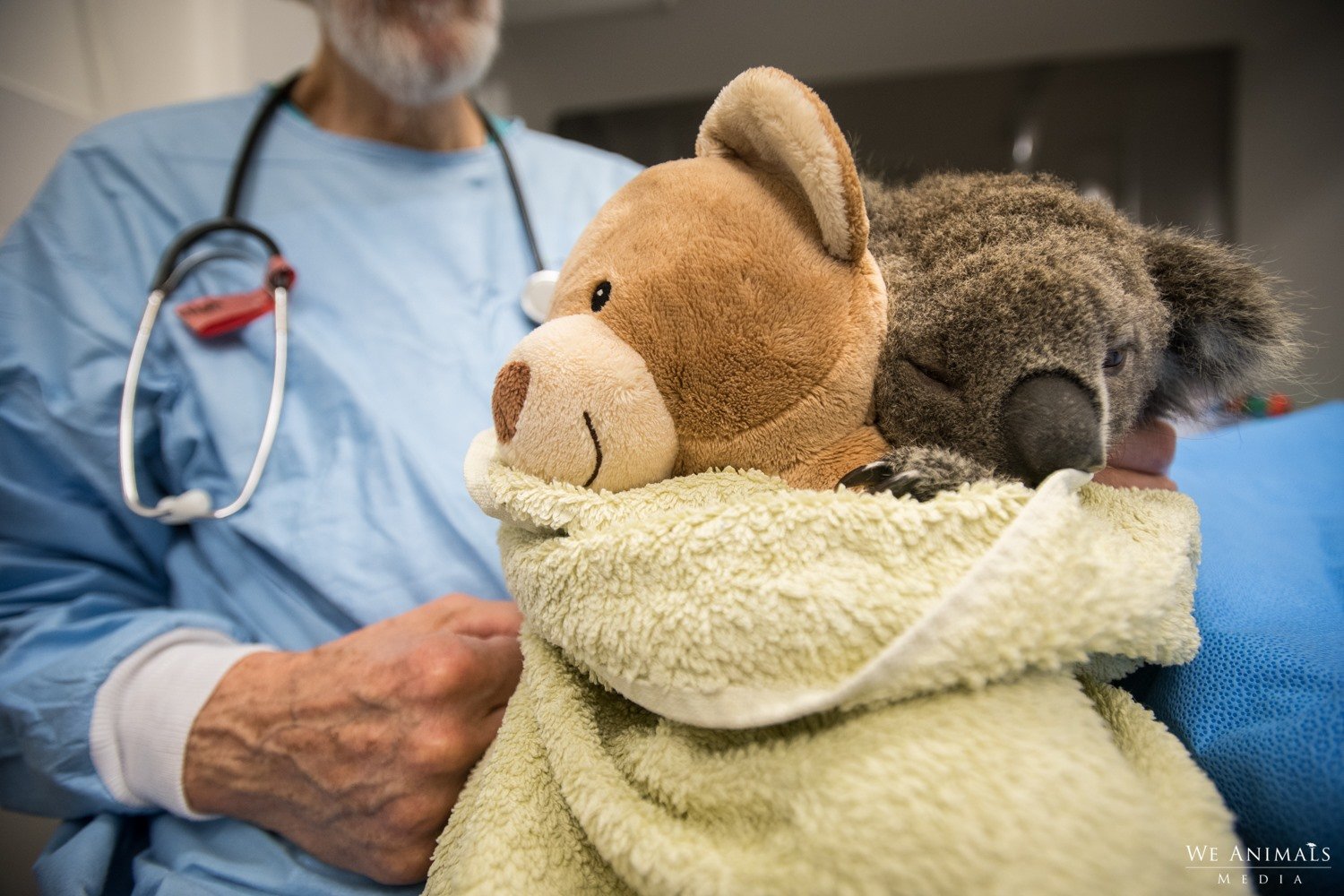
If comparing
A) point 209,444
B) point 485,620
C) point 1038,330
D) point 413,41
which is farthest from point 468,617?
point 413,41

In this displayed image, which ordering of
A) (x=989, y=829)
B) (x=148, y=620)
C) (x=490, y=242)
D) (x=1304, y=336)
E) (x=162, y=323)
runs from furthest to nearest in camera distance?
(x=490, y=242)
(x=162, y=323)
(x=148, y=620)
(x=1304, y=336)
(x=989, y=829)

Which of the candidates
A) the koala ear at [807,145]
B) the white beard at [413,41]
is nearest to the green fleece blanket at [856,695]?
the koala ear at [807,145]

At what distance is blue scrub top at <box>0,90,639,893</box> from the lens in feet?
1.90

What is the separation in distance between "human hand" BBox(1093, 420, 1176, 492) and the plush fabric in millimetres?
87

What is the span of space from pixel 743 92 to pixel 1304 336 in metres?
0.35

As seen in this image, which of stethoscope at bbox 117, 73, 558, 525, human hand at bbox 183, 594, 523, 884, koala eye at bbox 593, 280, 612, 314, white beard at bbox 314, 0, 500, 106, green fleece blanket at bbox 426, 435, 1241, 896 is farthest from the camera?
white beard at bbox 314, 0, 500, 106

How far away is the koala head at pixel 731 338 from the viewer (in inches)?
11.0

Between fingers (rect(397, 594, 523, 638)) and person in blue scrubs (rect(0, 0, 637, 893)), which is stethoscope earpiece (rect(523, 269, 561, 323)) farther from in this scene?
fingers (rect(397, 594, 523, 638))

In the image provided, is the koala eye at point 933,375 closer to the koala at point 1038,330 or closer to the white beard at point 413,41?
the koala at point 1038,330

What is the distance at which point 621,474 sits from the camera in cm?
30

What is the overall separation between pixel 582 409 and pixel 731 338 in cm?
8

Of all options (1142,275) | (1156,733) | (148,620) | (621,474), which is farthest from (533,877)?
(148,620)

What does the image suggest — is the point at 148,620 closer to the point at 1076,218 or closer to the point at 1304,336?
the point at 1076,218

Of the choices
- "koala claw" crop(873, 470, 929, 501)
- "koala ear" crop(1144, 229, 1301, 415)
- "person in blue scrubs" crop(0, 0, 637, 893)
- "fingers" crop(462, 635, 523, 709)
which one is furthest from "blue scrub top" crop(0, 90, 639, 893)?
"koala ear" crop(1144, 229, 1301, 415)
